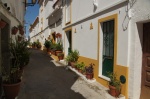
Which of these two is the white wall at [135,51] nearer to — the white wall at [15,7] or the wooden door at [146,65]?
the wooden door at [146,65]

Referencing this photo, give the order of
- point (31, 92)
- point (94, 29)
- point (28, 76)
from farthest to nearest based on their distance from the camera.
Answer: point (28, 76)
point (94, 29)
point (31, 92)

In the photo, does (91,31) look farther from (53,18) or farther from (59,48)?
(53,18)

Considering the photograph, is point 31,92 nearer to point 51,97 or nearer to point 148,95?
point 51,97

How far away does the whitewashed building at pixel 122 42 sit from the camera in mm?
5609

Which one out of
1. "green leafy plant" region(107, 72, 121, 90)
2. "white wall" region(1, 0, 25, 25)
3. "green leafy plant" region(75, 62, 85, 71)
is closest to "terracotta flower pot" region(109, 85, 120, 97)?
"green leafy plant" region(107, 72, 121, 90)

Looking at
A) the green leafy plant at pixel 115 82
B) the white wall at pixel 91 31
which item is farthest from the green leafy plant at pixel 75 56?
the green leafy plant at pixel 115 82

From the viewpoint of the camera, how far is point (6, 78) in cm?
571

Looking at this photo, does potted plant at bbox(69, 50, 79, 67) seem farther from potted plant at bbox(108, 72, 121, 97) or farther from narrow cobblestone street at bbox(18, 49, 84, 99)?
potted plant at bbox(108, 72, 121, 97)

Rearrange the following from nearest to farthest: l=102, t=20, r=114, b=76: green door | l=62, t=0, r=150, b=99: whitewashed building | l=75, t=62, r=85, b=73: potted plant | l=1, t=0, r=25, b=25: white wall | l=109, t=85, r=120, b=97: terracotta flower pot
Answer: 1. l=62, t=0, r=150, b=99: whitewashed building
2. l=109, t=85, r=120, b=97: terracotta flower pot
3. l=102, t=20, r=114, b=76: green door
4. l=1, t=0, r=25, b=25: white wall
5. l=75, t=62, r=85, b=73: potted plant

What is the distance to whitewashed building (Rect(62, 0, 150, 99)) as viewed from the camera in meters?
5.61

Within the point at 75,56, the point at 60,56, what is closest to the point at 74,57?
the point at 75,56

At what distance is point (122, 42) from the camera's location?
6.23 m

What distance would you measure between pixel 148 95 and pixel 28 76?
19.5 feet

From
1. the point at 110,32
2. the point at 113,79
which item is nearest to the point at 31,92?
the point at 113,79
